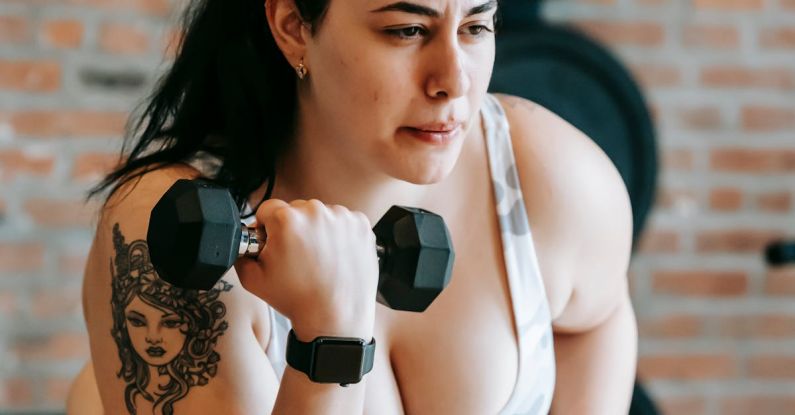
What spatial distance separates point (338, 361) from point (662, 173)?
5.27 ft

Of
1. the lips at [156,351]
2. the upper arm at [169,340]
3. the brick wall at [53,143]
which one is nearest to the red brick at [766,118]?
the brick wall at [53,143]

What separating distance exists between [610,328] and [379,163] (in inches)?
18.8

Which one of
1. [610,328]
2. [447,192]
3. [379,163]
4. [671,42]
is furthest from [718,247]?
[379,163]

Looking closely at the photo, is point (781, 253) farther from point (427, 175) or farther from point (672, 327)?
point (427, 175)

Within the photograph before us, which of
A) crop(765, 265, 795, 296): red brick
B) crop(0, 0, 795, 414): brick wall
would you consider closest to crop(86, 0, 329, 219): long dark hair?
crop(0, 0, 795, 414): brick wall

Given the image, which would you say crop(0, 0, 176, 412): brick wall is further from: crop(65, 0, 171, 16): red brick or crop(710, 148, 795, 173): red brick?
crop(710, 148, 795, 173): red brick

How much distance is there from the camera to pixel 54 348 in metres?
2.23

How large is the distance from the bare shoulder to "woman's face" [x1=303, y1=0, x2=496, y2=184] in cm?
21

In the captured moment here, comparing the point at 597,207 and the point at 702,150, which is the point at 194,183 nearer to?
the point at 597,207

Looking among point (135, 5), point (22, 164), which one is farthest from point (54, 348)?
point (135, 5)

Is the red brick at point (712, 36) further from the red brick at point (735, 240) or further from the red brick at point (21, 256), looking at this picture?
the red brick at point (21, 256)

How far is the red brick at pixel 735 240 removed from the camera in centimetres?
246

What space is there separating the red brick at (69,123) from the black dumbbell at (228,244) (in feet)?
4.29

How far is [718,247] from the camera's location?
8.09 ft
